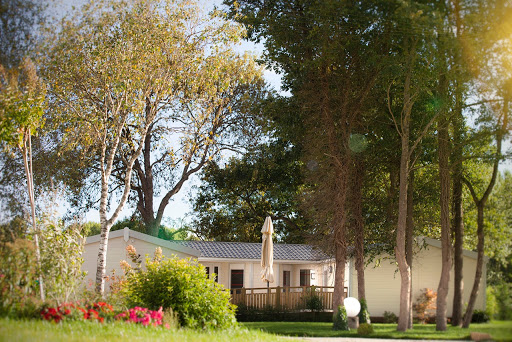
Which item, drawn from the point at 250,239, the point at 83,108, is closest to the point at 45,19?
the point at 83,108

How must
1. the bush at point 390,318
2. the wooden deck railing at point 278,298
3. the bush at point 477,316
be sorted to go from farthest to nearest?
the wooden deck railing at point 278,298
the bush at point 390,318
the bush at point 477,316

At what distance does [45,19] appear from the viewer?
15.9 metres

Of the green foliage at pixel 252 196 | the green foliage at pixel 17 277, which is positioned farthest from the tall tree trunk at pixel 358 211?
the green foliage at pixel 17 277

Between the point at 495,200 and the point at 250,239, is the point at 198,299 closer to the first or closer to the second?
the point at 495,200

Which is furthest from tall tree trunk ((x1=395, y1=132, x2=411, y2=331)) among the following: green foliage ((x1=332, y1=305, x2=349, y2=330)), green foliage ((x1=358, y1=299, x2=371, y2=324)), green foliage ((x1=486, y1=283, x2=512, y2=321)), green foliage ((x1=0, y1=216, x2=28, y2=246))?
green foliage ((x1=0, y1=216, x2=28, y2=246))

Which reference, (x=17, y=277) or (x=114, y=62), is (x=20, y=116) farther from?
(x=114, y=62)

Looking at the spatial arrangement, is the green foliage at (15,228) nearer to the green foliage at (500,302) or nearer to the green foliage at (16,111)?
the green foliage at (16,111)

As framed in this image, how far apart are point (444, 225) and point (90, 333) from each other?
34.5 feet

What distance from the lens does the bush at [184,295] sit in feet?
38.2

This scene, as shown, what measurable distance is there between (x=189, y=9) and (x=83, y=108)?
14.4 feet

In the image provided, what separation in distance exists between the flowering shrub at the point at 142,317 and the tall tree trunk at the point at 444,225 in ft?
26.9

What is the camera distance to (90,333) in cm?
880

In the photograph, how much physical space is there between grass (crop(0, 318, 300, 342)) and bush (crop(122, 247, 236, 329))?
3.43ft

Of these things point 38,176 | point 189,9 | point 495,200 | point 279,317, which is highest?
point 189,9
